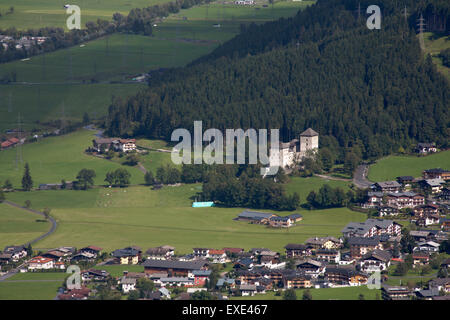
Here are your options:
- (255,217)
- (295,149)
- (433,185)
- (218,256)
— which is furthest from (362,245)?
(295,149)

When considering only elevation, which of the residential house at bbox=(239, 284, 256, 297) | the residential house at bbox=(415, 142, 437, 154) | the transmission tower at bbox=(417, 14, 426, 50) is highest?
the transmission tower at bbox=(417, 14, 426, 50)

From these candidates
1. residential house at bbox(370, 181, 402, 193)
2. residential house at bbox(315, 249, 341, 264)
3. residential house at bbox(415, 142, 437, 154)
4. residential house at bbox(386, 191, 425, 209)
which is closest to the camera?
residential house at bbox(315, 249, 341, 264)

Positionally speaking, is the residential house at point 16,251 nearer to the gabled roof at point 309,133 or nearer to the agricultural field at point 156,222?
the agricultural field at point 156,222

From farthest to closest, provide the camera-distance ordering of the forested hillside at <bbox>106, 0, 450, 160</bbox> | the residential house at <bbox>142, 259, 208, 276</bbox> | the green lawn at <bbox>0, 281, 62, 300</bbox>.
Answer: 1. the forested hillside at <bbox>106, 0, 450, 160</bbox>
2. the residential house at <bbox>142, 259, 208, 276</bbox>
3. the green lawn at <bbox>0, 281, 62, 300</bbox>

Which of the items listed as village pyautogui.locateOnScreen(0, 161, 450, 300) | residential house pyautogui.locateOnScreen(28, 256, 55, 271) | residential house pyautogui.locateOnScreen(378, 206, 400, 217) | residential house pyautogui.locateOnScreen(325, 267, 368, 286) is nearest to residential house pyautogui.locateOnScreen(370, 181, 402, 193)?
residential house pyautogui.locateOnScreen(378, 206, 400, 217)

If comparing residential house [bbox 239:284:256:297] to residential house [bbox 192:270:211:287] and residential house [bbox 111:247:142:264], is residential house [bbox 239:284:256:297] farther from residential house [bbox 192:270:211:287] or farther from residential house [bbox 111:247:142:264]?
residential house [bbox 111:247:142:264]

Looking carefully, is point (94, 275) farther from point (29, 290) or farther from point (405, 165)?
point (405, 165)

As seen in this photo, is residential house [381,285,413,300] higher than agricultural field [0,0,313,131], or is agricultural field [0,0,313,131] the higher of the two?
agricultural field [0,0,313,131]
